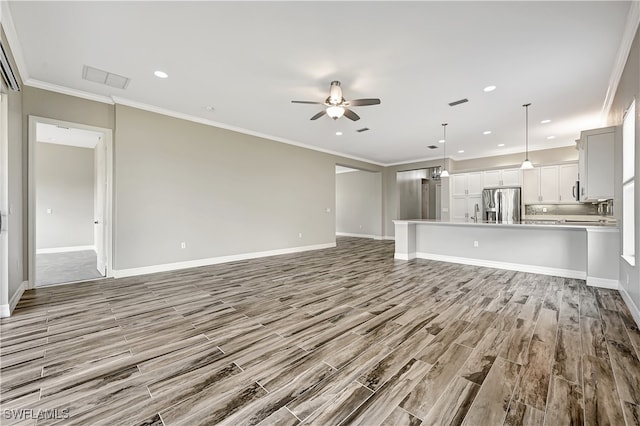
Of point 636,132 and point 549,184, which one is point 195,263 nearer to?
point 636,132

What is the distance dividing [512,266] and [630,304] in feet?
6.73

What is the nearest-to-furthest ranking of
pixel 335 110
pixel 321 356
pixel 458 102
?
pixel 321 356 < pixel 335 110 < pixel 458 102

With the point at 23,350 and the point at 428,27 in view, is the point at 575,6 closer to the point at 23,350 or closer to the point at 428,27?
the point at 428,27

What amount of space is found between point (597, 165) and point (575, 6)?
270 centimetres

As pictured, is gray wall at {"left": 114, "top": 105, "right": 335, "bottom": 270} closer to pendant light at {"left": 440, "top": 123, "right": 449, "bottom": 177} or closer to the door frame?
the door frame

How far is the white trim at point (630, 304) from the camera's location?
2760mm

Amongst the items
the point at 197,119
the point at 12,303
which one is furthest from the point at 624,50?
the point at 12,303

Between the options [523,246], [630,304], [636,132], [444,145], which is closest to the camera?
[636,132]

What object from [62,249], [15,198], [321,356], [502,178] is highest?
[502,178]

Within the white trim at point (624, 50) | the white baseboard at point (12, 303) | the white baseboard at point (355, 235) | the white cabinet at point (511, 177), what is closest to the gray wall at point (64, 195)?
the white baseboard at point (12, 303)

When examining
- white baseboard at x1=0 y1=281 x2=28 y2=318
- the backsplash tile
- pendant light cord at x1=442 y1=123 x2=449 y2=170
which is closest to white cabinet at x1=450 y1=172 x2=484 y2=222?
pendant light cord at x1=442 y1=123 x2=449 y2=170

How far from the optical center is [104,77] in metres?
3.78

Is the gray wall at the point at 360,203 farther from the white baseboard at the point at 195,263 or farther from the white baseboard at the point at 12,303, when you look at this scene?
the white baseboard at the point at 12,303

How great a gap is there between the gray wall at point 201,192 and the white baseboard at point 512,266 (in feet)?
11.3
